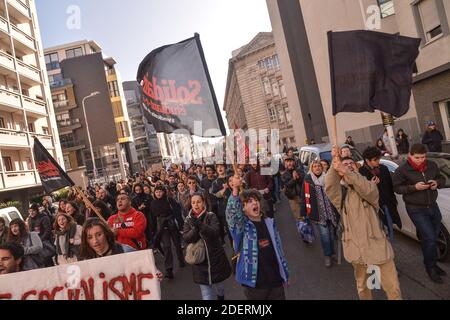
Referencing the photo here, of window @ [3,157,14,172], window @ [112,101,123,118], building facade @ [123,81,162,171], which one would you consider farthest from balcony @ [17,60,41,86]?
building facade @ [123,81,162,171]

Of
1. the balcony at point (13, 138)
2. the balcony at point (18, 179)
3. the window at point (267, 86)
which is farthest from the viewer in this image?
the window at point (267, 86)

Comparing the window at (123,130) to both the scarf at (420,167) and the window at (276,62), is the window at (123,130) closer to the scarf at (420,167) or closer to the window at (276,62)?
the window at (276,62)

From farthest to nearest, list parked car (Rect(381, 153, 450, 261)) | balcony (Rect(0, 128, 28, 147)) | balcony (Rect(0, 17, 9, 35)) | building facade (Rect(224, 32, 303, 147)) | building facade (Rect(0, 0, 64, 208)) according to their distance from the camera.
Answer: building facade (Rect(224, 32, 303, 147))
balcony (Rect(0, 17, 9, 35))
building facade (Rect(0, 0, 64, 208))
balcony (Rect(0, 128, 28, 147))
parked car (Rect(381, 153, 450, 261))

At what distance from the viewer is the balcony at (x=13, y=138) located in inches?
911

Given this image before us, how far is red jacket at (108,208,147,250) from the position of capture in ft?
16.6

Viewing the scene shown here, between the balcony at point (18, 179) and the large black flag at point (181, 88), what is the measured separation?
21.3m

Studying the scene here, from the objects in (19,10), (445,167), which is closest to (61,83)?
(19,10)

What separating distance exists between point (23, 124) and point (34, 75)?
456cm

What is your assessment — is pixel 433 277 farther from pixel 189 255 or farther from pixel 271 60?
pixel 271 60

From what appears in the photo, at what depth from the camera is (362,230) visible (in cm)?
375

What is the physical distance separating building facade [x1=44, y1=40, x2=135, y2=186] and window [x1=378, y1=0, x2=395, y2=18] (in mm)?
40723

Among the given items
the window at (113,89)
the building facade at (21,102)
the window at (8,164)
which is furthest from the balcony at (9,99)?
the window at (113,89)

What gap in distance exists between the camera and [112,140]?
53344 mm

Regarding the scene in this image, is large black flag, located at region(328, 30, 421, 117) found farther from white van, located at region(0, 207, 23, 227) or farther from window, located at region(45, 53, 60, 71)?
window, located at region(45, 53, 60, 71)
